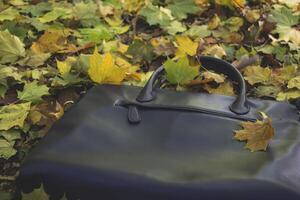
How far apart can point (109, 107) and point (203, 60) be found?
368 millimetres

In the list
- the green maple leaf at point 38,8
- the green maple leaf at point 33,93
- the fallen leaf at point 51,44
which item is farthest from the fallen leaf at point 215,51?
the green maple leaf at point 38,8

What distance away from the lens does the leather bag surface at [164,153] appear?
3.51 feet

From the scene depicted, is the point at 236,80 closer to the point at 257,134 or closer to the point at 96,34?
the point at 257,134

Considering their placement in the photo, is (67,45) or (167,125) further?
(67,45)

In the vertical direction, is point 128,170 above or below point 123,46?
above

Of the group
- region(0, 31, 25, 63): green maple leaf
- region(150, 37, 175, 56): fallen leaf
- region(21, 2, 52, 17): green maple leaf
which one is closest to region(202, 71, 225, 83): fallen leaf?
region(150, 37, 175, 56): fallen leaf

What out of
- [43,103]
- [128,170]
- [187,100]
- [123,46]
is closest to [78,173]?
[128,170]

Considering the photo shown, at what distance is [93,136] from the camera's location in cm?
122

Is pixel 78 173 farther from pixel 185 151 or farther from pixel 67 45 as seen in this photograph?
pixel 67 45

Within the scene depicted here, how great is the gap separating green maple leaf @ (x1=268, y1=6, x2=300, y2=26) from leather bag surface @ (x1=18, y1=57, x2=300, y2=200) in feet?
2.83

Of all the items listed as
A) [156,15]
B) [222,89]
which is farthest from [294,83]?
[156,15]

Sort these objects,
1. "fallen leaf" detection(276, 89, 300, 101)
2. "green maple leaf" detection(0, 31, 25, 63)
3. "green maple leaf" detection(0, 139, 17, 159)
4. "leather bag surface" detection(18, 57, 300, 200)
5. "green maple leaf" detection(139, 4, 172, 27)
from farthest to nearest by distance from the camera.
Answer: "green maple leaf" detection(139, 4, 172, 27)
"green maple leaf" detection(0, 31, 25, 63)
"fallen leaf" detection(276, 89, 300, 101)
"green maple leaf" detection(0, 139, 17, 159)
"leather bag surface" detection(18, 57, 300, 200)

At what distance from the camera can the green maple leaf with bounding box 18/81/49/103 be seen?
5.41 feet

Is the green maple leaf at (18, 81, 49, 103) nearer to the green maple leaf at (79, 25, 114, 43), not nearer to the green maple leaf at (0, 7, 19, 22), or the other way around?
the green maple leaf at (79, 25, 114, 43)
